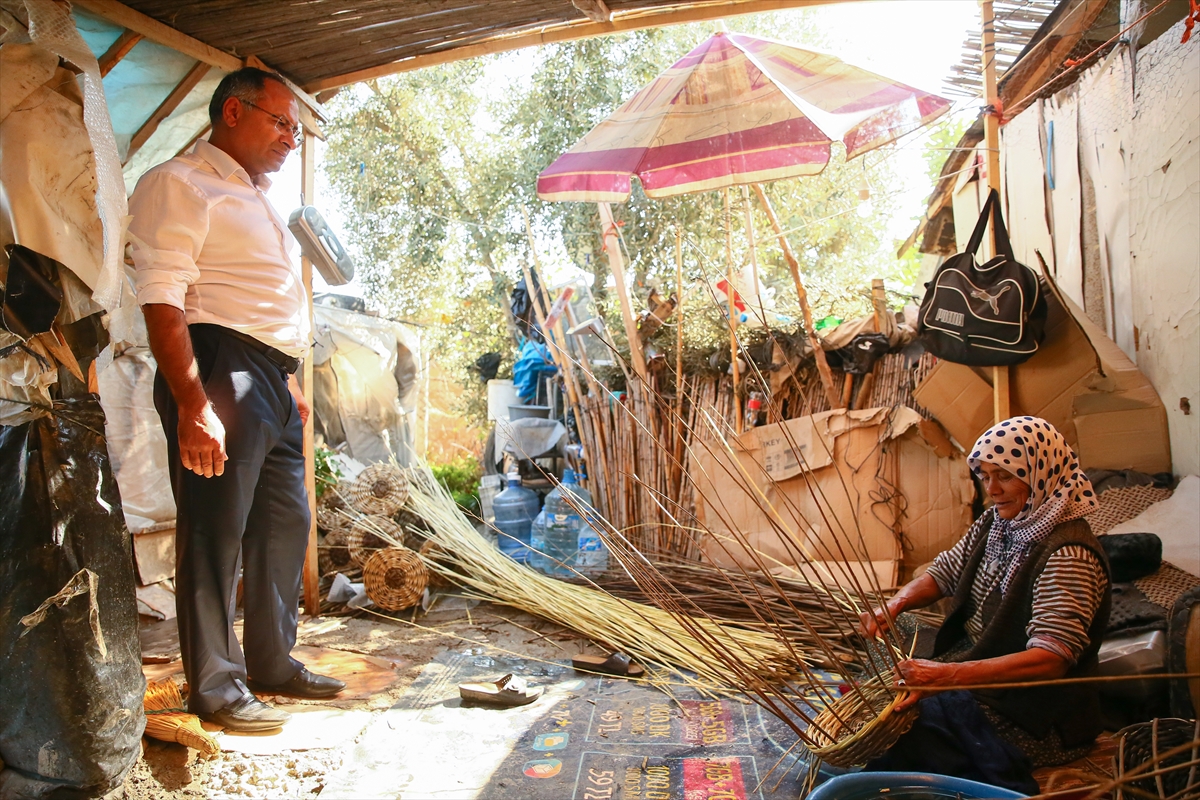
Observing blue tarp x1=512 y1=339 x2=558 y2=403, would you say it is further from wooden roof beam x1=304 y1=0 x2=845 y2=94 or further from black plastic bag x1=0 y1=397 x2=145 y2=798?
black plastic bag x1=0 y1=397 x2=145 y2=798

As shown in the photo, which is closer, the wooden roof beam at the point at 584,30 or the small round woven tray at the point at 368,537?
the wooden roof beam at the point at 584,30

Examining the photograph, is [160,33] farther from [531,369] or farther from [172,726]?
[531,369]

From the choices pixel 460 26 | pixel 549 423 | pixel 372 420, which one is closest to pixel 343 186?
pixel 372 420

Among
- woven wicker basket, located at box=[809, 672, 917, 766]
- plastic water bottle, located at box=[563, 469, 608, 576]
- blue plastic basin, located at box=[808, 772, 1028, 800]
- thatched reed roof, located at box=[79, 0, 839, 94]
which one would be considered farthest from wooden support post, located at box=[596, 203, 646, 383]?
blue plastic basin, located at box=[808, 772, 1028, 800]

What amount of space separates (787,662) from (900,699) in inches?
36.8

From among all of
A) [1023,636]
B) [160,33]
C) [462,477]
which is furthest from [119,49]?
[462,477]

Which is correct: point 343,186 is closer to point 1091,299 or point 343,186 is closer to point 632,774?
point 1091,299

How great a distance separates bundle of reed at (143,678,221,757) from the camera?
6.87 ft

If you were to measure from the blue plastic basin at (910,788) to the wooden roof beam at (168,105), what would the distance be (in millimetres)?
3181

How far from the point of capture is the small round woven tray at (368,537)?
4.46 m

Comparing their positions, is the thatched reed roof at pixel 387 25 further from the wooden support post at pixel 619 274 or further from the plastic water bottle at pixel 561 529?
the plastic water bottle at pixel 561 529

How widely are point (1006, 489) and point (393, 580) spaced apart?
2.90 metres

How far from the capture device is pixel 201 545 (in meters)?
2.26

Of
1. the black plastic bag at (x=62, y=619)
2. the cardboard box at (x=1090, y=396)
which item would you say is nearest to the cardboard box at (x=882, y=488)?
the cardboard box at (x=1090, y=396)
